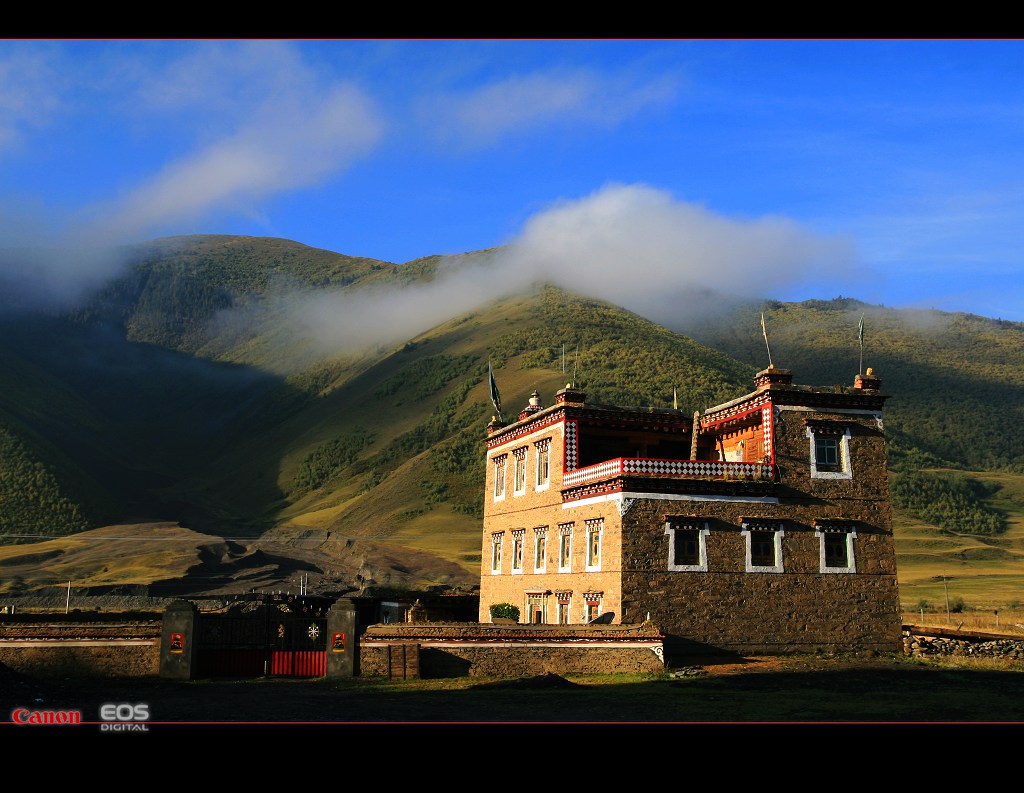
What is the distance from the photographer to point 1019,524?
119 m

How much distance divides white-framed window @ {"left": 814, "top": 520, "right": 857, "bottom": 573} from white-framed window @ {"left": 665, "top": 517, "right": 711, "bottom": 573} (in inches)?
188

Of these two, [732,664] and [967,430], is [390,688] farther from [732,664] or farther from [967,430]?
[967,430]

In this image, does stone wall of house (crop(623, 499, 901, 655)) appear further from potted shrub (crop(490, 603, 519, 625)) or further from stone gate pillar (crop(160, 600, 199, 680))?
stone gate pillar (crop(160, 600, 199, 680))

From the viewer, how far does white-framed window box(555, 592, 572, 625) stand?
38875 millimetres

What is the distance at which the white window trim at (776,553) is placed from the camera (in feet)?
120

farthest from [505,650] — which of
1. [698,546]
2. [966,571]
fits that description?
[966,571]

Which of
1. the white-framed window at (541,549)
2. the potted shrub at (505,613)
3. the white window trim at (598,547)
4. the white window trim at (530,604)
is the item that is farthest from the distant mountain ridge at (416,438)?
the white window trim at (598,547)

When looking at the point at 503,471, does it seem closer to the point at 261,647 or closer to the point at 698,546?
the point at 698,546

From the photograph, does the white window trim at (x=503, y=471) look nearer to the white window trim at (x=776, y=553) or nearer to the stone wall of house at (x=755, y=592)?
the stone wall of house at (x=755, y=592)

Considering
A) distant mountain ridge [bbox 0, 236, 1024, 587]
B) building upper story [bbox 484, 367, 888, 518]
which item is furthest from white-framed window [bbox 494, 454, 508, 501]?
distant mountain ridge [bbox 0, 236, 1024, 587]

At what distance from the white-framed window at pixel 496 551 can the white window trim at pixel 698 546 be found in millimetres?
13503
